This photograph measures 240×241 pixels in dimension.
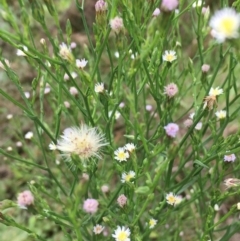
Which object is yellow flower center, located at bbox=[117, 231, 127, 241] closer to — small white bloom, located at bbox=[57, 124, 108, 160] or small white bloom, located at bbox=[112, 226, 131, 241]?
small white bloom, located at bbox=[112, 226, 131, 241]

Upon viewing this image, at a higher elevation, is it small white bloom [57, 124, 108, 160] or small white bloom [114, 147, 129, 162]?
small white bloom [114, 147, 129, 162]

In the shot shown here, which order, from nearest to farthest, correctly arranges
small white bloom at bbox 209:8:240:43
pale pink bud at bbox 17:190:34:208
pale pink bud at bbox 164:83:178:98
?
small white bloom at bbox 209:8:240:43
pale pink bud at bbox 17:190:34:208
pale pink bud at bbox 164:83:178:98

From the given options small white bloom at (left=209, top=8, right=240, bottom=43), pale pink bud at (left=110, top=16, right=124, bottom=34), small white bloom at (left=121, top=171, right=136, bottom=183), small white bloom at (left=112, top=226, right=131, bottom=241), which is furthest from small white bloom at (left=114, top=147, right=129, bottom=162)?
small white bloom at (left=209, top=8, right=240, bottom=43)

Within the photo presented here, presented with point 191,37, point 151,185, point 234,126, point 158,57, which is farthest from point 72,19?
point 151,185

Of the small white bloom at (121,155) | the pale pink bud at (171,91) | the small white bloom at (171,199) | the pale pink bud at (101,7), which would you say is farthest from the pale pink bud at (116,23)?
the small white bloom at (171,199)

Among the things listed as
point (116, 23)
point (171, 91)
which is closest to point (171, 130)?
point (171, 91)

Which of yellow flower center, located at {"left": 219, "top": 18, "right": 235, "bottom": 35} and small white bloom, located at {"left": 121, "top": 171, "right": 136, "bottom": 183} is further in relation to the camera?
small white bloom, located at {"left": 121, "top": 171, "right": 136, "bottom": 183}

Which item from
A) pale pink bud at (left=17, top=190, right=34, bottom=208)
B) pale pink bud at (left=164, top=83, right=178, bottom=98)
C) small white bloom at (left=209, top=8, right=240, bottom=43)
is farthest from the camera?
pale pink bud at (left=164, top=83, right=178, bottom=98)

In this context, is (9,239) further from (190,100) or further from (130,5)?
(130,5)
